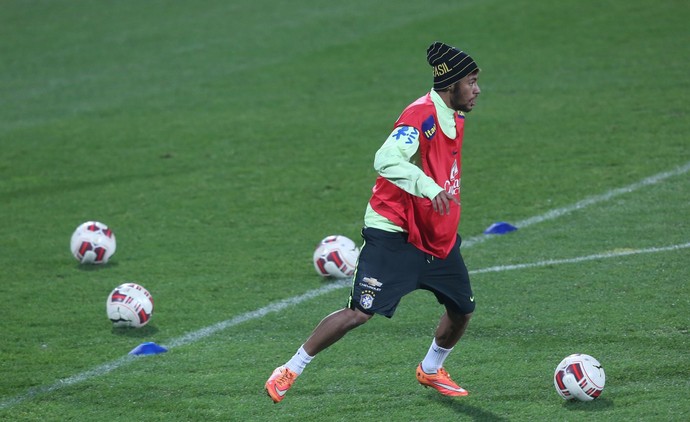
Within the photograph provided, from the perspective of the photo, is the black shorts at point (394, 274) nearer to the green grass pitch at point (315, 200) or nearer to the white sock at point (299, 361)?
the white sock at point (299, 361)

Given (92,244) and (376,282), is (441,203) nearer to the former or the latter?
(376,282)

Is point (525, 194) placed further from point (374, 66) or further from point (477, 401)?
point (374, 66)

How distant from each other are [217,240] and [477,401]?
4.64 meters

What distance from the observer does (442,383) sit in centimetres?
690

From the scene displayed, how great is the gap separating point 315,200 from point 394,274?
5.42 m

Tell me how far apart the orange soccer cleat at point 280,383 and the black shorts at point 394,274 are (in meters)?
0.60

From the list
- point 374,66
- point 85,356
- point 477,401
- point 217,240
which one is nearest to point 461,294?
point 477,401

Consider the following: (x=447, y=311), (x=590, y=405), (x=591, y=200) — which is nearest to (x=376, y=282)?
(x=447, y=311)

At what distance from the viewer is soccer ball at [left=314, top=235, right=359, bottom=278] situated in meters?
9.35

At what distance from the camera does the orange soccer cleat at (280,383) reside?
663cm

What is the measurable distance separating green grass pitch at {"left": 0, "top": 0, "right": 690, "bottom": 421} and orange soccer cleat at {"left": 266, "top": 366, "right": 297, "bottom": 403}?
0.63ft

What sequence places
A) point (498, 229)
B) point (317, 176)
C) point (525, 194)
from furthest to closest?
point (317, 176) < point (525, 194) < point (498, 229)

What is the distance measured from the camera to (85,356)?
26.2 ft

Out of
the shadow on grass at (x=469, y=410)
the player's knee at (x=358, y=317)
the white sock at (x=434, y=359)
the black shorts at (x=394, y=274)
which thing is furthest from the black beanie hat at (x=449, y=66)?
the shadow on grass at (x=469, y=410)
